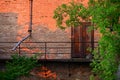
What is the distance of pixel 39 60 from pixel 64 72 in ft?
4.81

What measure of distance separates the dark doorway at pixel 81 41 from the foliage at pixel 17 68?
327cm

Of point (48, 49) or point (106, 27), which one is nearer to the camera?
point (106, 27)

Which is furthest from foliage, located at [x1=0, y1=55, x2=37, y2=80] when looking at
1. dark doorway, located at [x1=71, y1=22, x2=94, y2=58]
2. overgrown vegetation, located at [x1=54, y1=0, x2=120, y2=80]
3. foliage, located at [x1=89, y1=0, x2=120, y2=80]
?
foliage, located at [x1=89, y1=0, x2=120, y2=80]

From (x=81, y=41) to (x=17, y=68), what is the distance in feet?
16.5

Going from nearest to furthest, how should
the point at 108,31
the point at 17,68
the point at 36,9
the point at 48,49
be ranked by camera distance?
the point at 108,31
the point at 17,68
the point at 48,49
the point at 36,9

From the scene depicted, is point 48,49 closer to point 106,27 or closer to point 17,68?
point 17,68

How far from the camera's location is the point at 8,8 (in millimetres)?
23969

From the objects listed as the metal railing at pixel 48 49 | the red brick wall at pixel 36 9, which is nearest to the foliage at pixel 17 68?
the metal railing at pixel 48 49

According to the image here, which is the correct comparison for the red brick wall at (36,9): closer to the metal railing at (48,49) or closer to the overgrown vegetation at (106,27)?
the metal railing at (48,49)

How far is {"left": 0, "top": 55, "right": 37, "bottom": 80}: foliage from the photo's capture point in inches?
764

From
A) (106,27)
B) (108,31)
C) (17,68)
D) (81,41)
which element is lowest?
(17,68)

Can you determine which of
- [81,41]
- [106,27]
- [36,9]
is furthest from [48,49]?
[106,27]

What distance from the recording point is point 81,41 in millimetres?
23672

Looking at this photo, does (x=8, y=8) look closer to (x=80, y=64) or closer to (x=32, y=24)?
(x=32, y=24)
